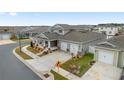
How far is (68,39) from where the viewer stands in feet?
32.9

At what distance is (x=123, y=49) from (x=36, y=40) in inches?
309

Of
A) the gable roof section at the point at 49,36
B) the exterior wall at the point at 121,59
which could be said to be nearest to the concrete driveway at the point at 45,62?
the gable roof section at the point at 49,36

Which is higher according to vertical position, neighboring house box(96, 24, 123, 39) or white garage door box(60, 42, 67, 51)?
neighboring house box(96, 24, 123, 39)

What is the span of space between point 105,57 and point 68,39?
367 centimetres

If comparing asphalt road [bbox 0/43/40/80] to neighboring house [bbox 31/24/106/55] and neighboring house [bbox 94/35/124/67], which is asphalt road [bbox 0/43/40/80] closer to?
neighboring house [bbox 31/24/106/55]

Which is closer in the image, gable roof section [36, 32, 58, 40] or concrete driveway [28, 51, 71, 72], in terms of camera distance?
concrete driveway [28, 51, 71, 72]

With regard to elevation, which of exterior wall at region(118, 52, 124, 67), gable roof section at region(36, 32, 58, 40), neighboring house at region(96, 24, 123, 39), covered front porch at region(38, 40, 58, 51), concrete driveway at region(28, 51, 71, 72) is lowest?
concrete driveway at region(28, 51, 71, 72)

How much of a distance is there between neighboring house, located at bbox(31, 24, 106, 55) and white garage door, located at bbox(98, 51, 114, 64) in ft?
5.13

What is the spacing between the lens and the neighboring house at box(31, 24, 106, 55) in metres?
9.21

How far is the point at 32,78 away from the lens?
245 inches

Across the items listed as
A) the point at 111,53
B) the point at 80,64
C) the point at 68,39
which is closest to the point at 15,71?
the point at 80,64

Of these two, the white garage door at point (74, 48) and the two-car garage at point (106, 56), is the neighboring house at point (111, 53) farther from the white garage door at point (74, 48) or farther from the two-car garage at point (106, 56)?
the white garage door at point (74, 48)

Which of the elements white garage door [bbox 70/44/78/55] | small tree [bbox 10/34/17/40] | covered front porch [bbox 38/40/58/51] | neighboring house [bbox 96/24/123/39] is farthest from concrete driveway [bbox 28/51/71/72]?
small tree [bbox 10/34/17/40]
